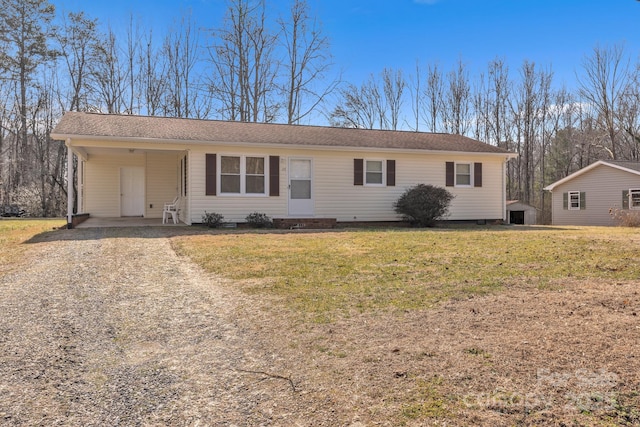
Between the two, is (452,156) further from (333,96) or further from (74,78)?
(74,78)

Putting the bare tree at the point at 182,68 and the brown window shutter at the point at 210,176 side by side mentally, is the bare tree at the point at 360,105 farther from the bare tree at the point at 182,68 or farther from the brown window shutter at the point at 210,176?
the brown window shutter at the point at 210,176

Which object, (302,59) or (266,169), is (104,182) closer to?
(266,169)

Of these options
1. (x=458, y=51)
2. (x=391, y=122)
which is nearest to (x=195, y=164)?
(x=391, y=122)

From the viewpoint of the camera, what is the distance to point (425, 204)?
13406 mm

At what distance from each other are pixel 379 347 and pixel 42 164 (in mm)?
28363

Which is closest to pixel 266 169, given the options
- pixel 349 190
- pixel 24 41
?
pixel 349 190

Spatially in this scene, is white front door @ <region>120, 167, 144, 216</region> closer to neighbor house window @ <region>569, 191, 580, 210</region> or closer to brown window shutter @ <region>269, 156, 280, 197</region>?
brown window shutter @ <region>269, 156, 280, 197</region>

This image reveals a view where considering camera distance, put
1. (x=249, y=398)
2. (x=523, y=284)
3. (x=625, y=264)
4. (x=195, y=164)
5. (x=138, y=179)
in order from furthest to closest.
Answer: (x=138, y=179), (x=195, y=164), (x=625, y=264), (x=523, y=284), (x=249, y=398)

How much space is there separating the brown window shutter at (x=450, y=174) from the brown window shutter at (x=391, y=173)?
1985 millimetres

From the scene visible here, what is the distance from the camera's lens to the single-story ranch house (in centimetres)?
1254

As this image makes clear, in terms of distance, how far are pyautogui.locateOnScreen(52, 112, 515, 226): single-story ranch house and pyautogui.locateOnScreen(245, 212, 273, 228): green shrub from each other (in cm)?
22

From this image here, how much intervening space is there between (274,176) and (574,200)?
2027 centimetres

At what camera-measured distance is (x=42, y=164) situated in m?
25.6

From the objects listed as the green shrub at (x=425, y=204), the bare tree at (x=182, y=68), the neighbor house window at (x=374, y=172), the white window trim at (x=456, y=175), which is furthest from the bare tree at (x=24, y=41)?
the white window trim at (x=456, y=175)
